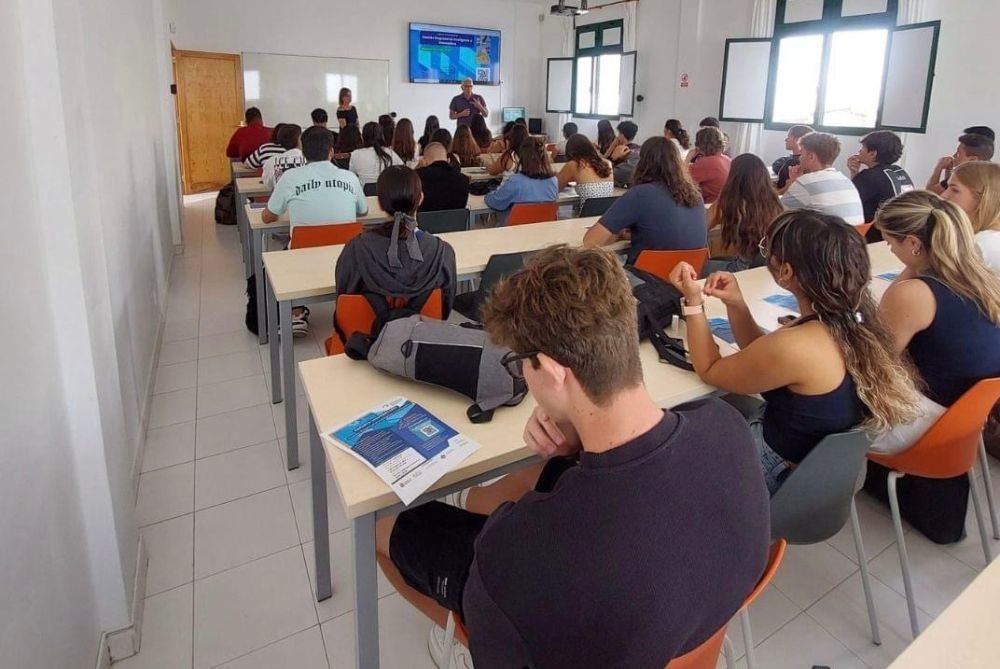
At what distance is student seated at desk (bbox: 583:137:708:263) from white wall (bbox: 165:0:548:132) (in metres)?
7.93

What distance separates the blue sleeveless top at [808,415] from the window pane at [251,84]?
996 cm

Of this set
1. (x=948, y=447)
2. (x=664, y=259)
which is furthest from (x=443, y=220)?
(x=948, y=447)

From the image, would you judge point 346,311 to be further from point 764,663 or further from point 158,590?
point 764,663

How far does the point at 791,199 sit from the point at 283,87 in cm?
857

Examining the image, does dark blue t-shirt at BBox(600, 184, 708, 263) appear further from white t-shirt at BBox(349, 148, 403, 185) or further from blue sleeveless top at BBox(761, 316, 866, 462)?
white t-shirt at BBox(349, 148, 403, 185)

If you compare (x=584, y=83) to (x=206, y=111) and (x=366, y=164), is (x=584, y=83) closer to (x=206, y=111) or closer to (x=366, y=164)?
(x=206, y=111)

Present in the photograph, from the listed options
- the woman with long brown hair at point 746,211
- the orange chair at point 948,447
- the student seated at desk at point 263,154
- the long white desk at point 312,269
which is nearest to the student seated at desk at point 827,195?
the woman with long brown hair at point 746,211

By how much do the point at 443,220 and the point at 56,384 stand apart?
2726mm

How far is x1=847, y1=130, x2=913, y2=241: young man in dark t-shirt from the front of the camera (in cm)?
416

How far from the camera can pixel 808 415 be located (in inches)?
62.2

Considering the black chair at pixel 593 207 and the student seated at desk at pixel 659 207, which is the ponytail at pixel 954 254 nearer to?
the student seated at desk at pixel 659 207

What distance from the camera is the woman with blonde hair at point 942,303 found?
177 cm

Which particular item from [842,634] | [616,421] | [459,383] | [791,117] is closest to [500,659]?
[616,421]

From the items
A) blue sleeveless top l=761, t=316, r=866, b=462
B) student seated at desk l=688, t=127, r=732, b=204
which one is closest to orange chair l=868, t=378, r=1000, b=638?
blue sleeveless top l=761, t=316, r=866, b=462
